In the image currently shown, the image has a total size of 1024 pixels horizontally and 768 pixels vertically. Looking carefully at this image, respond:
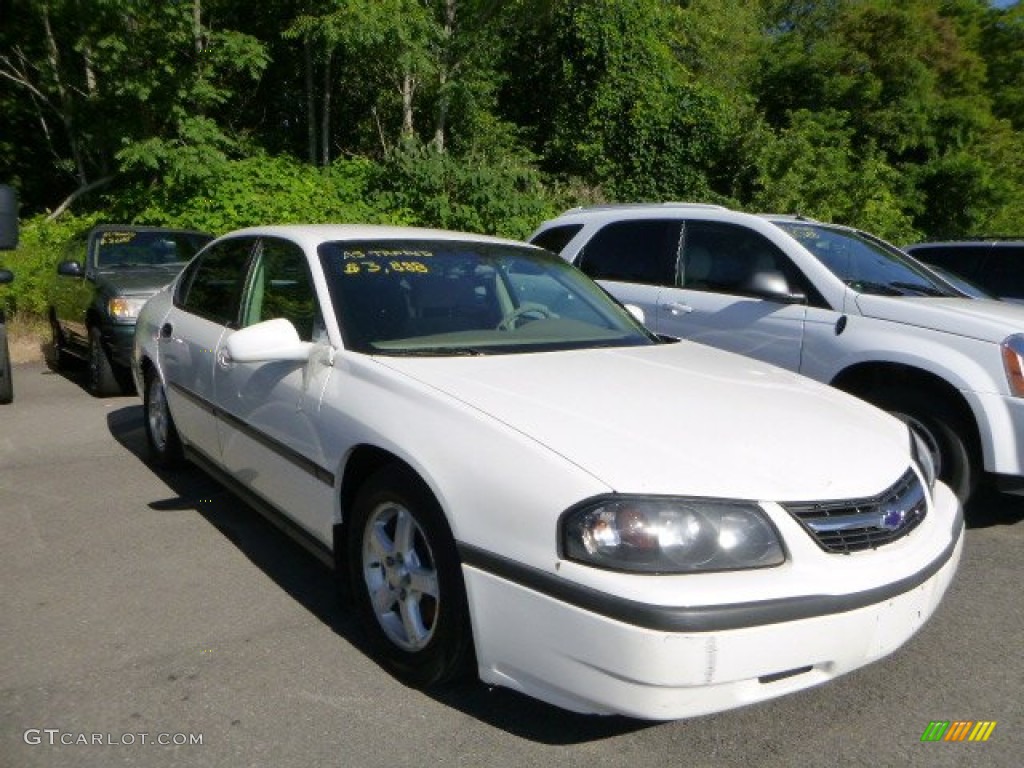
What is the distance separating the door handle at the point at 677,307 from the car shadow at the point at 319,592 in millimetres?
2992

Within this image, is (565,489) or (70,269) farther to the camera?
(70,269)

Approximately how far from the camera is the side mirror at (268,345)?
352 centimetres

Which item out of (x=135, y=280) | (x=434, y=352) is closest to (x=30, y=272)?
(x=135, y=280)

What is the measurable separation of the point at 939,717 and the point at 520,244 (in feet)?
9.11

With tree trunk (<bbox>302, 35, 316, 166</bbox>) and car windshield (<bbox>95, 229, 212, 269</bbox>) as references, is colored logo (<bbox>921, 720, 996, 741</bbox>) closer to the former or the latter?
car windshield (<bbox>95, 229, 212, 269</bbox>)

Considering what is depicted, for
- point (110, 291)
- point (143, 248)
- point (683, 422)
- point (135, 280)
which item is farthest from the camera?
point (143, 248)

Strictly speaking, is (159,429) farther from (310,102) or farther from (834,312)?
(310,102)

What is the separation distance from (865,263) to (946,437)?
1.46 metres

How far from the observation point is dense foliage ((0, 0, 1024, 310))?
45.4 feet

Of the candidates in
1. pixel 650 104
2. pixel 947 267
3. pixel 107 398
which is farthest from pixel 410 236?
pixel 650 104

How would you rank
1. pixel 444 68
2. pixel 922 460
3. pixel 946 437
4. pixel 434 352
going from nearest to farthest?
pixel 922 460
pixel 434 352
pixel 946 437
pixel 444 68

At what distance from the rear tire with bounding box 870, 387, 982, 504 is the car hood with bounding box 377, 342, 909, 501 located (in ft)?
5.27

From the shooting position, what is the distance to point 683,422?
286 cm

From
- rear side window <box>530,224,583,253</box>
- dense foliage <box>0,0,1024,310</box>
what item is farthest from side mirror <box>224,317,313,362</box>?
dense foliage <box>0,0,1024,310</box>
